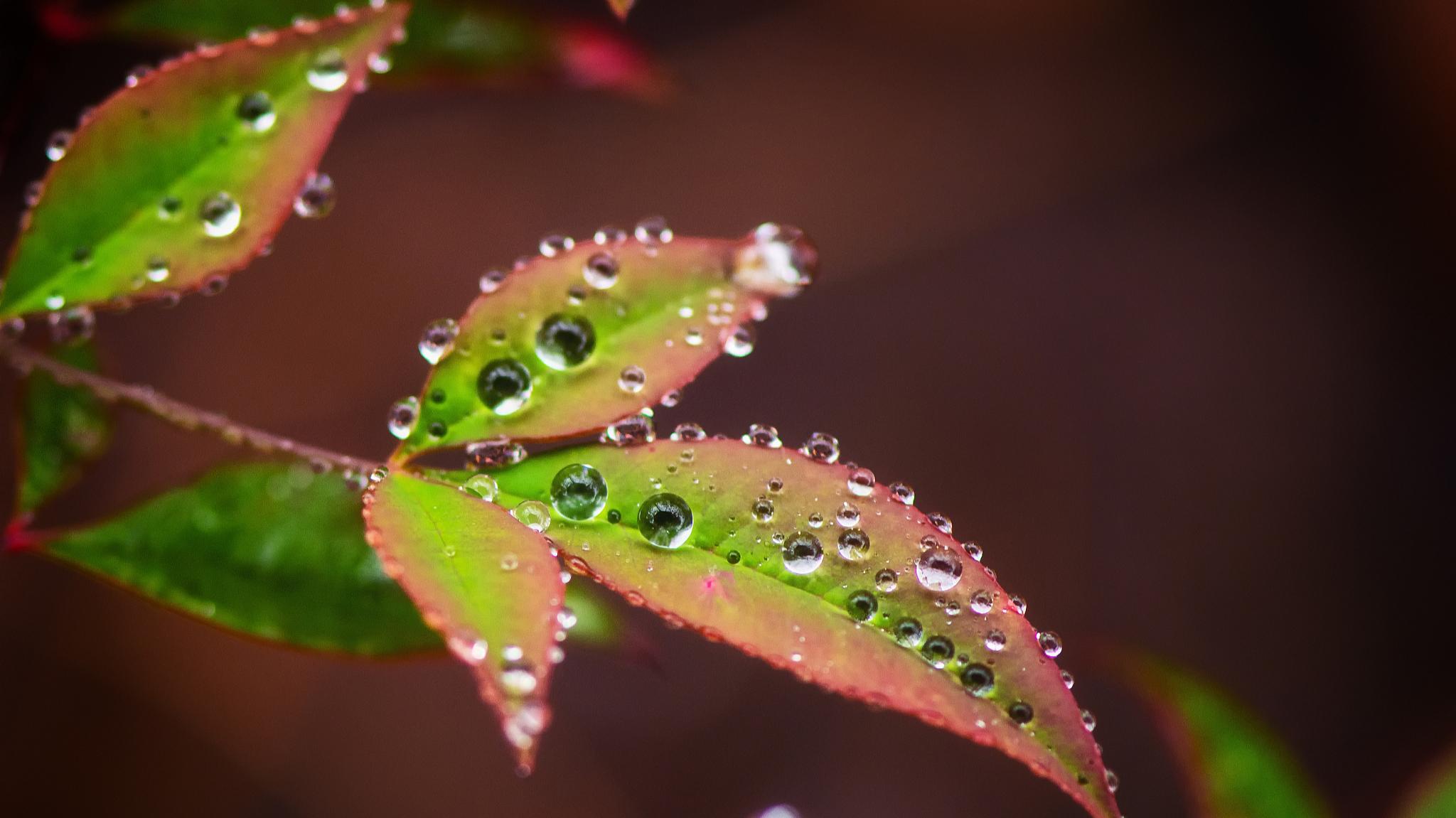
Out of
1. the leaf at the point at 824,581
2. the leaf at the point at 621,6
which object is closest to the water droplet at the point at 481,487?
the leaf at the point at 824,581

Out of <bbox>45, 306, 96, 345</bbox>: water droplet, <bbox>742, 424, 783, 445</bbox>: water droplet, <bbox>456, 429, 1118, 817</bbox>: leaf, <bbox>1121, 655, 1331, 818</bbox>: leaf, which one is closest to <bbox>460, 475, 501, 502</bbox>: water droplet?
<bbox>456, 429, 1118, 817</bbox>: leaf

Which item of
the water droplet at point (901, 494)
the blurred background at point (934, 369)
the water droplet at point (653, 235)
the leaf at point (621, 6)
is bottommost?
the blurred background at point (934, 369)

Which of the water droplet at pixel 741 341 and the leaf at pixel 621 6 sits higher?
the leaf at pixel 621 6

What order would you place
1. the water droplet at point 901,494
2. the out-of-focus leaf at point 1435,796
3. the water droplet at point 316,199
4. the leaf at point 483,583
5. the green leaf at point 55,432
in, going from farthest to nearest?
the out-of-focus leaf at point 1435,796 → the green leaf at point 55,432 → the water droplet at point 316,199 → the water droplet at point 901,494 → the leaf at point 483,583

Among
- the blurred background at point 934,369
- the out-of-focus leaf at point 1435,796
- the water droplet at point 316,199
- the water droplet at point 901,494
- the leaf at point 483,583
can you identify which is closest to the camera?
the leaf at point 483,583

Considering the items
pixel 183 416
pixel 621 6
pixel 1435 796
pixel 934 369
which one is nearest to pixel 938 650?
pixel 621 6

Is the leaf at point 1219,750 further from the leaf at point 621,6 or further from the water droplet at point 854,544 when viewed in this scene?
the leaf at point 621,6

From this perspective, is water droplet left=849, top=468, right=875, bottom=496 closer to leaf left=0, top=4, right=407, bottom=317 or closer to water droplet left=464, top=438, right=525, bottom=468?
water droplet left=464, top=438, right=525, bottom=468
